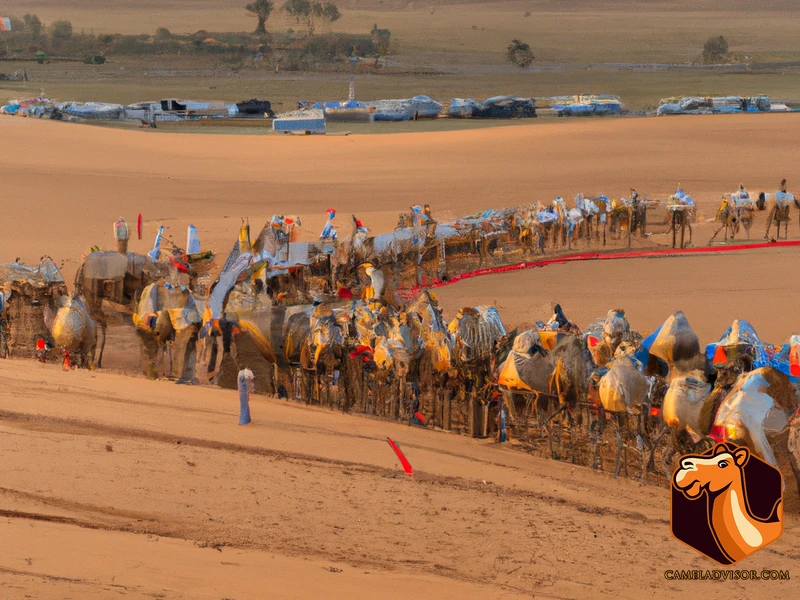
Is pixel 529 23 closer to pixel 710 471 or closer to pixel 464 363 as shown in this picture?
pixel 464 363

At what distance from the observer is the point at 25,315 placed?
14.0 m

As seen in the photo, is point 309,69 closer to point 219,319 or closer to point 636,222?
point 636,222

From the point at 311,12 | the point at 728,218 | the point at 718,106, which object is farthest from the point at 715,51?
the point at 728,218

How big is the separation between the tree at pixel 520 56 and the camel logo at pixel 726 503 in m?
53.4

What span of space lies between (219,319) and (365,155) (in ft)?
65.8

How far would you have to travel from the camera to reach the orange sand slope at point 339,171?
24.0m

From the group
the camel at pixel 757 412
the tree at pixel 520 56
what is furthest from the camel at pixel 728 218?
the tree at pixel 520 56

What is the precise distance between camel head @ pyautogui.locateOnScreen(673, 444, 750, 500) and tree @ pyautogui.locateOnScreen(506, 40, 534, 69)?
53.3 meters

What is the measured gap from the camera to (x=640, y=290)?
59.4ft

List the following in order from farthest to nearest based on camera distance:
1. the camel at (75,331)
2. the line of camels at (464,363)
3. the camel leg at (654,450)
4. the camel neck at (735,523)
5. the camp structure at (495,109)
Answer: the camp structure at (495,109) → the camel at (75,331) → the camel leg at (654,450) → the line of camels at (464,363) → the camel neck at (735,523)

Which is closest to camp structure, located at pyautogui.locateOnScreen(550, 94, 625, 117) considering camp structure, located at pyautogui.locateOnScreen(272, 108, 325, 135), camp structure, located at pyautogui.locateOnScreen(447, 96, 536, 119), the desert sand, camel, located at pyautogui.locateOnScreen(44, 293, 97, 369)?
camp structure, located at pyautogui.locateOnScreen(447, 96, 536, 119)

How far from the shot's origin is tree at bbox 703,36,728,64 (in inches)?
2475

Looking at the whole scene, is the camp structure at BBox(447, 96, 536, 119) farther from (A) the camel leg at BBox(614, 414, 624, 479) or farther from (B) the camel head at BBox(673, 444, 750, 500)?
(B) the camel head at BBox(673, 444, 750, 500)

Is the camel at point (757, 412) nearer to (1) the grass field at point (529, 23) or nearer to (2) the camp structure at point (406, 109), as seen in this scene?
(2) the camp structure at point (406, 109)
